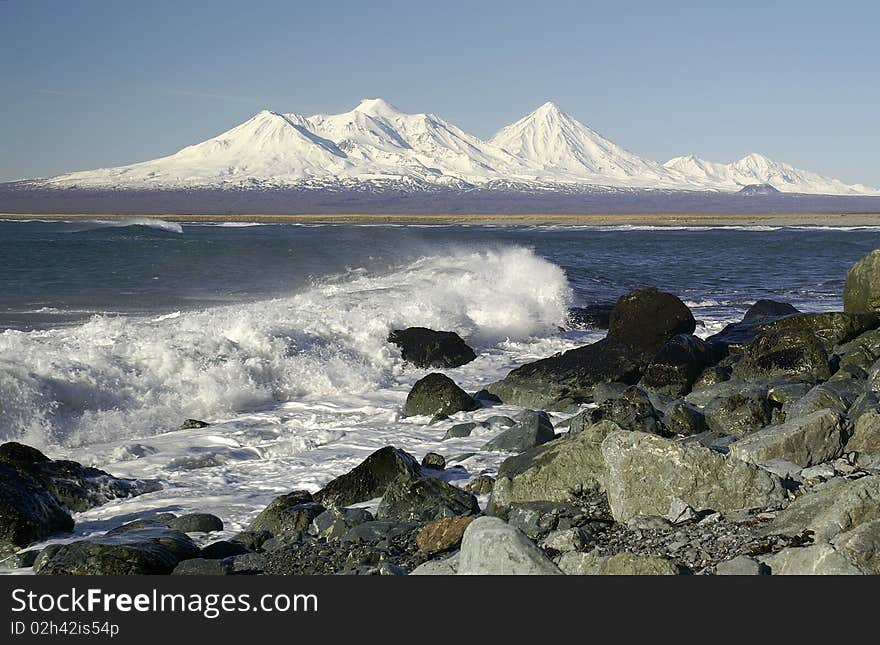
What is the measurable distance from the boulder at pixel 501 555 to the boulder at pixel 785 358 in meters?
6.96

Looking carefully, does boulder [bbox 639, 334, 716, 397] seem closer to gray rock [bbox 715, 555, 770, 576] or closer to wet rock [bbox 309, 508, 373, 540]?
wet rock [bbox 309, 508, 373, 540]

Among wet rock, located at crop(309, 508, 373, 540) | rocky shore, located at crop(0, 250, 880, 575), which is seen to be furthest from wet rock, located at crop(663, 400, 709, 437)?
wet rock, located at crop(309, 508, 373, 540)

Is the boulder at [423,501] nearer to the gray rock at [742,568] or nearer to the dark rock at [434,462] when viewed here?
the dark rock at [434,462]

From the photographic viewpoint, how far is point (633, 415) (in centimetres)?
830

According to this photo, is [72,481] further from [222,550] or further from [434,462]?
[434,462]

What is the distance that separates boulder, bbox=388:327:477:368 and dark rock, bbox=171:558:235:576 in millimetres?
8454

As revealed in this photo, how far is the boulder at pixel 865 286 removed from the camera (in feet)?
41.1

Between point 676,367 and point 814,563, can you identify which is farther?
point 676,367

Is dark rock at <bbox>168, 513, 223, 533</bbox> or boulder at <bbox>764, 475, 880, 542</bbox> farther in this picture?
dark rock at <bbox>168, 513, 223, 533</bbox>

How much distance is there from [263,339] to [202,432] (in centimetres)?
377

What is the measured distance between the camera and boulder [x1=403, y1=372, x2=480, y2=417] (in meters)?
10.3

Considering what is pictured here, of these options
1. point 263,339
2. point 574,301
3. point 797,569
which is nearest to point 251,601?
point 797,569

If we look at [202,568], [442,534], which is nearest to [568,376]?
[442,534]

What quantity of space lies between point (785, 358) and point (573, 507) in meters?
5.74
